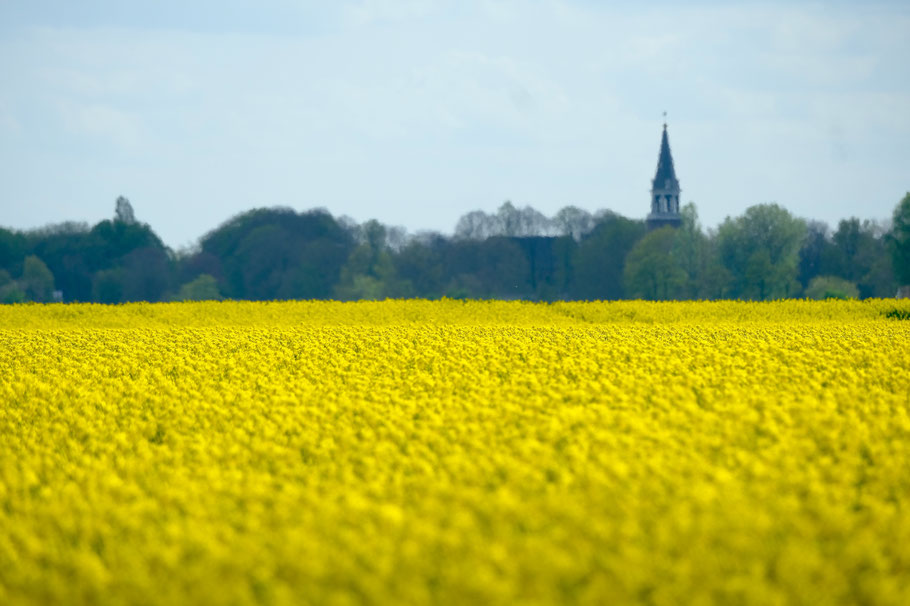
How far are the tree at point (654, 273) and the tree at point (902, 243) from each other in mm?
14123

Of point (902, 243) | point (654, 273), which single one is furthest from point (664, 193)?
point (902, 243)

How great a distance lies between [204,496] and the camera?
7723 millimetres

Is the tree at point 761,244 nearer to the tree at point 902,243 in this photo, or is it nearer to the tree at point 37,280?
the tree at point 902,243

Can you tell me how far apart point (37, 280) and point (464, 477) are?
82.6 meters

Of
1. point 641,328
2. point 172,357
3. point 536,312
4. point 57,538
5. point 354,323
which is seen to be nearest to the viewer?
point 57,538

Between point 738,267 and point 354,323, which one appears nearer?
point 354,323

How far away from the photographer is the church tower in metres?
110

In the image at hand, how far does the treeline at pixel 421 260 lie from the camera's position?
7550 centimetres

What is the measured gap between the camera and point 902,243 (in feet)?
207

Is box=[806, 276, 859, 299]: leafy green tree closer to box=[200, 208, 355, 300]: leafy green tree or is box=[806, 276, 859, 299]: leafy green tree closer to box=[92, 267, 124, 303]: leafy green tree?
box=[200, 208, 355, 300]: leafy green tree

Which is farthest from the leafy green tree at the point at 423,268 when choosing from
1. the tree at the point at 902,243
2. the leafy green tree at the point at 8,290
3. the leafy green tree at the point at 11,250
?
the tree at the point at 902,243

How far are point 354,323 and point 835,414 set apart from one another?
1722 cm

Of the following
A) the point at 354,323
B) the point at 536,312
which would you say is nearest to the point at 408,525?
the point at 354,323

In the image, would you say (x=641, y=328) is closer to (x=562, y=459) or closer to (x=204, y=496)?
(x=562, y=459)
